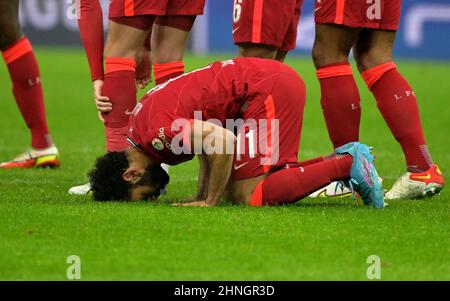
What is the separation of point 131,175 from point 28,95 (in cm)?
250

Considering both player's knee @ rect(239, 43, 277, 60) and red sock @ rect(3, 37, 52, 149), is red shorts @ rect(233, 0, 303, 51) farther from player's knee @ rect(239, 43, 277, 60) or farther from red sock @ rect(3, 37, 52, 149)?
red sock @ rect(3, 37, 52, 149)

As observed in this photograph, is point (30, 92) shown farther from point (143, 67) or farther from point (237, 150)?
point (237, 150)

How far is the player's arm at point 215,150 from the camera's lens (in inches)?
207

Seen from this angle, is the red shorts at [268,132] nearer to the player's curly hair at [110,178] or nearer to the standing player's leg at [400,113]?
the player's curly hair at [110,178]

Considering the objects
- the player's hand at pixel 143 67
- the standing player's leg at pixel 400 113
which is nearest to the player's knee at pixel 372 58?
the standing player's leg at pixel 400 113

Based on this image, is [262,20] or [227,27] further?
[227,27]

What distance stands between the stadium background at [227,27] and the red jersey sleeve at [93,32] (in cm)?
1495

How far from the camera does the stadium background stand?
21094 mm

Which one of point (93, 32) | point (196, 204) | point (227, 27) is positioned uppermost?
point (93, 32)

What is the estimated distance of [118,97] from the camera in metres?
5.87

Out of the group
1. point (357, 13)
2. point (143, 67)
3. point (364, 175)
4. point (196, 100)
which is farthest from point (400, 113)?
point (143, 67)
